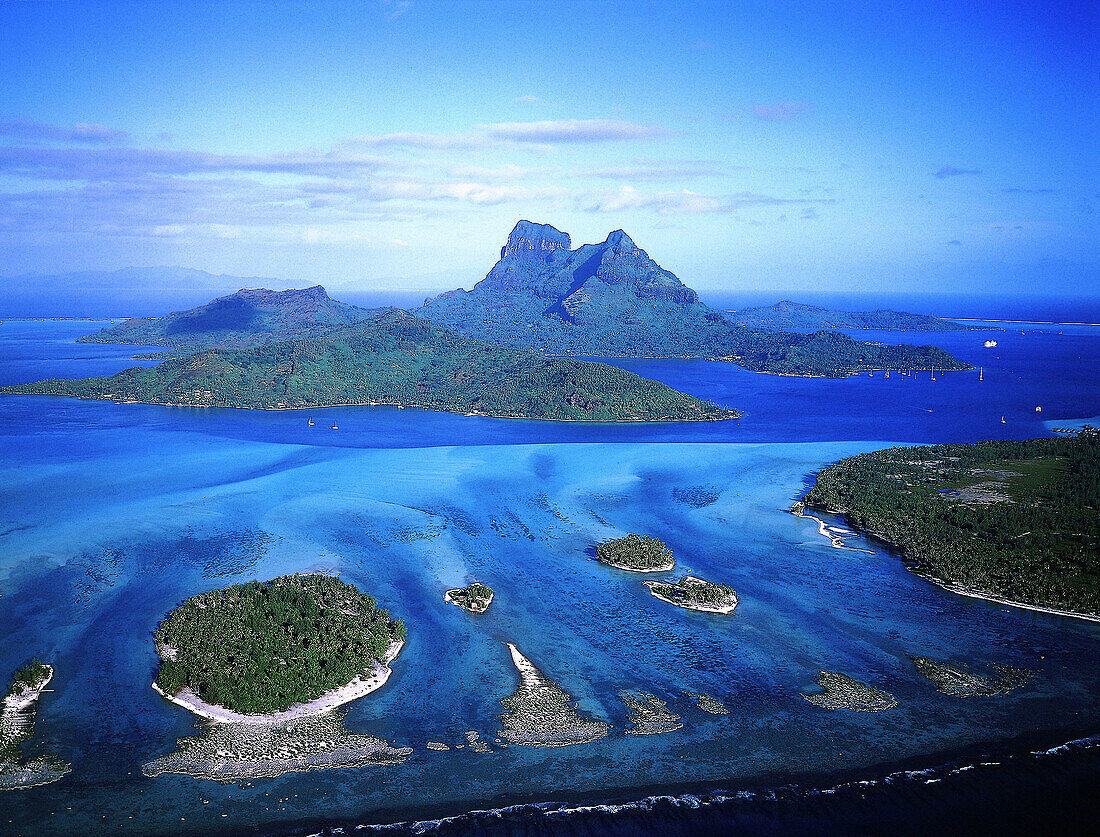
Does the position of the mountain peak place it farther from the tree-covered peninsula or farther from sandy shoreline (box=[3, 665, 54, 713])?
sandy shoreline (box=[3, 665, 54, 713])

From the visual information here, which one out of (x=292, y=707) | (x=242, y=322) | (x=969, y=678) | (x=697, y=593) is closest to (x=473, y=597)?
(x=697, y=593)

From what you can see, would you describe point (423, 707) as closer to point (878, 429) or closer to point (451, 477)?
point (451, 477)

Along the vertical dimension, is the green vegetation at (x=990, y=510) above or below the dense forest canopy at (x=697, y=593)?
above

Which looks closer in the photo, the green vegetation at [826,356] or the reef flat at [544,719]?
the reef flat at [544,719]

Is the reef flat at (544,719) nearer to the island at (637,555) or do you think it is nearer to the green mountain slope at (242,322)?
the island at (637,555)

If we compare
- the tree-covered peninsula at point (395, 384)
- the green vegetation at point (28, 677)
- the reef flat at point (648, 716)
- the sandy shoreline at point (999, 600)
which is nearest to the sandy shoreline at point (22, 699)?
the green vegetation at point (28, 677)

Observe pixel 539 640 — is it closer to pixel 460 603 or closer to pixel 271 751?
pixel 460 603

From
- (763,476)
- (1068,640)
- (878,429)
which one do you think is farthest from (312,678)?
(878,429)

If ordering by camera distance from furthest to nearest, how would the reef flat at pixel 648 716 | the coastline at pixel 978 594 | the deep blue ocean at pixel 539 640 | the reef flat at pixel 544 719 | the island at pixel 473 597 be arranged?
the island at pixel 473 597
the coastline at pixel 978 594
the reef flat at pixel 648 716
the reef flat at pixel 544 719
the deep blue ocean at pixel 539 640
